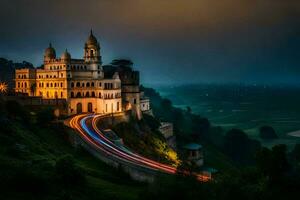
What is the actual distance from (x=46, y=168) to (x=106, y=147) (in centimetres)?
2387

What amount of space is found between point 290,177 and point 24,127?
1673 inches

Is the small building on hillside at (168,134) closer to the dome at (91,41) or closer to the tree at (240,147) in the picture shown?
the dome at (91,41)

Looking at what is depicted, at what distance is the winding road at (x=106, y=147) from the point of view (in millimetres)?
59531

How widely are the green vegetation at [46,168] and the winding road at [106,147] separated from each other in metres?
1.99

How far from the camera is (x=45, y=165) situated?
44.2m

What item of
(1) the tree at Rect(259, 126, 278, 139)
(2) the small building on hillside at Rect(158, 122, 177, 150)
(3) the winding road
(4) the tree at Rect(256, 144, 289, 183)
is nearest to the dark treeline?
(4) the tree at Rect(256, 144, 289, 183)

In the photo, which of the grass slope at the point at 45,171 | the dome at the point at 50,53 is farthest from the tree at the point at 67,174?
the dome at the point at 50,53

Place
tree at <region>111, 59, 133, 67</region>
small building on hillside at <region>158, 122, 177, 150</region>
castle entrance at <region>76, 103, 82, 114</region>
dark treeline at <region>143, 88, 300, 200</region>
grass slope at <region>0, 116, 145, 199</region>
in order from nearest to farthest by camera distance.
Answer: dark treeline at <region>143, 88, 300, 200</region> < grass slope at <region>0, 116, 145, 199</region> < castle entrance at <region>76, 103, 82, 114</region> < small building on hillside at <region>158, 122, 177, 150</region> < tree at <region>111, 59, 133, 67</region>

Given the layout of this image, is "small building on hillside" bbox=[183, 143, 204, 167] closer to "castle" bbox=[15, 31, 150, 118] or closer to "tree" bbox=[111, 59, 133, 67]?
"castle" bbox=[15, 31, 150, 118]

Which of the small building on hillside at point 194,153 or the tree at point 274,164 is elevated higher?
the tree at point 274,164

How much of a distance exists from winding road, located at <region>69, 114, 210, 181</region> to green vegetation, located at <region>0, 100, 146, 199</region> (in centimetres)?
199

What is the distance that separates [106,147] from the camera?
6669cm

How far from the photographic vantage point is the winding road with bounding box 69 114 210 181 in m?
59.5

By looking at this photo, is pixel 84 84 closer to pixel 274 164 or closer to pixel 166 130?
pixel 166 130
